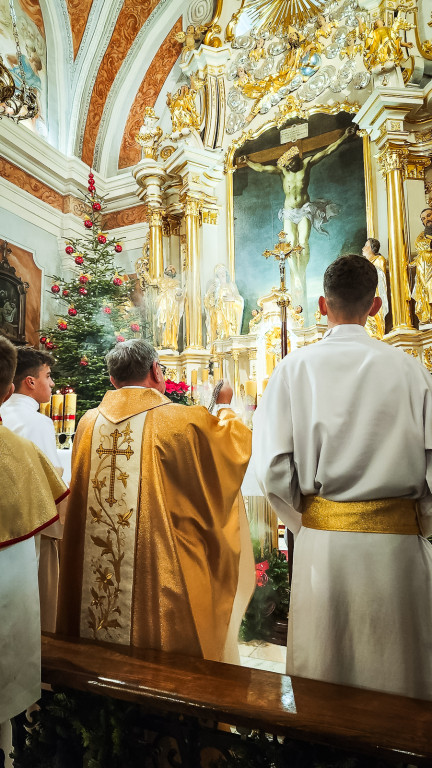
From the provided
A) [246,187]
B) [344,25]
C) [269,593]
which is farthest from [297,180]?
[269,593]

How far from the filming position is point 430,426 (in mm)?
1676

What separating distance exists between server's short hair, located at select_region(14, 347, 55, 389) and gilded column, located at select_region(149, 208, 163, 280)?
256 inches

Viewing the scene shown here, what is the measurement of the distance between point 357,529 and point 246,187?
841 cm

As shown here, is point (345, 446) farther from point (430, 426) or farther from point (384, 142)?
point (384, 142)

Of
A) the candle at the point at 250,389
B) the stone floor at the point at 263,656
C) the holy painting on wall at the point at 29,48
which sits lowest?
the stone floor at the point at 263,656

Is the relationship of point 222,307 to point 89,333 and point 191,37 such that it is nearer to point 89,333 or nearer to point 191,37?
point 89,333

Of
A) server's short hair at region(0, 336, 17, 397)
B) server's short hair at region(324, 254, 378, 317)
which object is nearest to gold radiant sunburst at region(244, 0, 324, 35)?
server's short hair at region(324, 254, 378, 317)

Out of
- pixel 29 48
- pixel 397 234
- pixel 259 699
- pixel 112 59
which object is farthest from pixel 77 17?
pixel 259 699

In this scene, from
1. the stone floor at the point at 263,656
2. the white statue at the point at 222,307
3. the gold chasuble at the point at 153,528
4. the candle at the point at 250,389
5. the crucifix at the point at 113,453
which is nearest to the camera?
the gold chasuble at the point at 153,528

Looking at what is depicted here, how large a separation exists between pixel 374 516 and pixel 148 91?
1106cm

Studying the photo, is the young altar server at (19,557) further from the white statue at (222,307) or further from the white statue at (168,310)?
the white statue at (168,310)

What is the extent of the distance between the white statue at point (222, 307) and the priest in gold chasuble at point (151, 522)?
256 inches

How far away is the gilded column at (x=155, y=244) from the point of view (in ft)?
31.2

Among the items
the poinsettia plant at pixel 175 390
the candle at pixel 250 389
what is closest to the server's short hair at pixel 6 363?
the poinsettia plant at pixel 175 390
